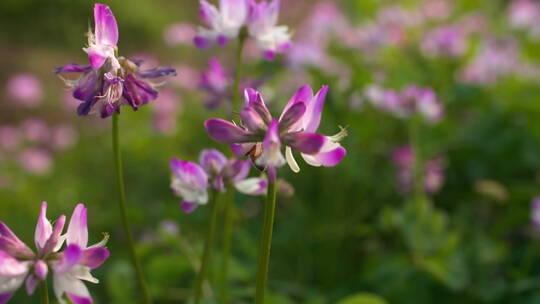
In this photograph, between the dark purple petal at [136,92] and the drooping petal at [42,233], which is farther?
the dark purple petal at [136,92]

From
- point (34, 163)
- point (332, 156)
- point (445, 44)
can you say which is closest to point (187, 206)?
point (332, 156)

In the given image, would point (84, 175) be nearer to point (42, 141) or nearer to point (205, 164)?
point (42, 141)

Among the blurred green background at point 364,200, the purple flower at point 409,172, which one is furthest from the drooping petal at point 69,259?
the purple flower at point 409,172

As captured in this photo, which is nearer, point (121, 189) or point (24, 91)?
point (121, 189)

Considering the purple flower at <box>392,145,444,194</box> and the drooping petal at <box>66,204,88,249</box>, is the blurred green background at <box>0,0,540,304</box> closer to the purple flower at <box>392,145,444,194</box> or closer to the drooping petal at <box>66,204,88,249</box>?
the purple flower at <box>392,145,444,194</box>

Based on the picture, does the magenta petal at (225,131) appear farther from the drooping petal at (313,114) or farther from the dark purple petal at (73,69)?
the dark purple petal at (73,69)

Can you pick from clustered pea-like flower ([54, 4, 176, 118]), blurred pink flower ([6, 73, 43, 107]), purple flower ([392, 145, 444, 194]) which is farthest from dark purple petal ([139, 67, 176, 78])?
blurred pink flower ([6, 73, 43, 107])

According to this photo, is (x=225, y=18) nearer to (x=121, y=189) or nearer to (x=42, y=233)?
(x=121, y=189)
